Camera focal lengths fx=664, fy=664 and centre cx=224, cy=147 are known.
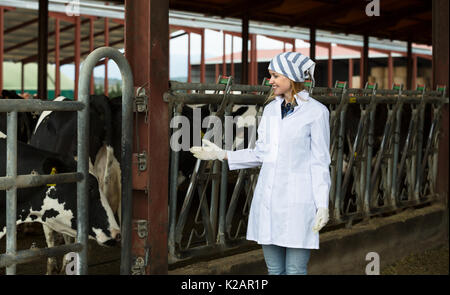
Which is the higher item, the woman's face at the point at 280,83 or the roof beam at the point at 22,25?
the roof beam at the point at 22,25

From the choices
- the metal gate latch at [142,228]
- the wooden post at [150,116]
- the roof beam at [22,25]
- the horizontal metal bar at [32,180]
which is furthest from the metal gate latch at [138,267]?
the roof beam at [22,25]

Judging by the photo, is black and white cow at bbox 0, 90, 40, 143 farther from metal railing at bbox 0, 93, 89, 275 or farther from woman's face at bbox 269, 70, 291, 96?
woman's face at bbox 269, 70, 291, 96

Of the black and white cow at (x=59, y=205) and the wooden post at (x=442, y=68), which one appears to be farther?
the wooden post at (x=442, y=68)

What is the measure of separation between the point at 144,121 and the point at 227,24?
28.1 feet

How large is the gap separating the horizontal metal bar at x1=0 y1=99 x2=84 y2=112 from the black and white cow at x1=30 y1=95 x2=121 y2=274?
2.32m

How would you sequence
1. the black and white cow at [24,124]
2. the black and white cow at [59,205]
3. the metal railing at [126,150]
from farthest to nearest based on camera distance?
the black and white cow at [24,124] → the black and white cow at [59,205] → the metal railing at [126,150]

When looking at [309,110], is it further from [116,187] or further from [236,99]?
[116,187]

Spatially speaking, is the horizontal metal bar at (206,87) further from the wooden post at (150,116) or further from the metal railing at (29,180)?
the metal railing at (29,180)

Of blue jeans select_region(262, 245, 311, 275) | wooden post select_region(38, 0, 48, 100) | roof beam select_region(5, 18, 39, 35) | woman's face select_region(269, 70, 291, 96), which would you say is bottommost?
blue jeans select_region(262, 245, 311, 275)

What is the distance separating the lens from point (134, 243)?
3.97 meters

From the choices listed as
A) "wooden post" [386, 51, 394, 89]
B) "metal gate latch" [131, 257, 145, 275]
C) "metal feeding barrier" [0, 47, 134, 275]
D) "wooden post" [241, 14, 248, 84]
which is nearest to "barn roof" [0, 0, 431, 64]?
"wooden post" [241, 14, 248, 84]

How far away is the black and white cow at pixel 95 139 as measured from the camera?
18.7ft

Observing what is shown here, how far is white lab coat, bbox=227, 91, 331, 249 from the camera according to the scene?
3.16 metres
